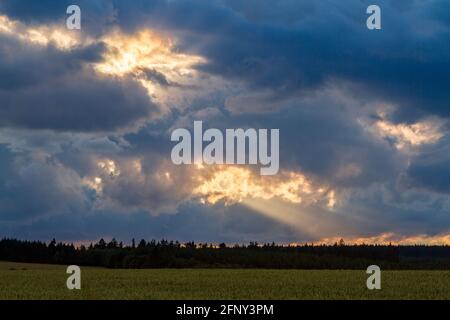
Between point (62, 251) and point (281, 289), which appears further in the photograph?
point (62, 251)

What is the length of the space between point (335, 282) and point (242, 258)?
68343mm

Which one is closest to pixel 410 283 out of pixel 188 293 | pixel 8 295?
pixel 188 293

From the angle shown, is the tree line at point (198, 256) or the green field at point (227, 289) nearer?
the green field at point (227, 289)

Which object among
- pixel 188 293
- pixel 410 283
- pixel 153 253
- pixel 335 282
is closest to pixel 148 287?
pixel 188 293

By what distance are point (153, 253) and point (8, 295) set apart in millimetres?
77959

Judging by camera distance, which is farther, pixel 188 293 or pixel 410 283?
pixel 410 283

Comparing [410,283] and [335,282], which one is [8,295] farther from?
[410,283]

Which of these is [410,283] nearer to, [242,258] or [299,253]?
[242,258]

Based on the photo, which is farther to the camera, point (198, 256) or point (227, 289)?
point (198, 256)

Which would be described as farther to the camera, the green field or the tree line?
the tree line

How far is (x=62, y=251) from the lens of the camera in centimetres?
15188

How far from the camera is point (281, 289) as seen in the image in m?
49.5
